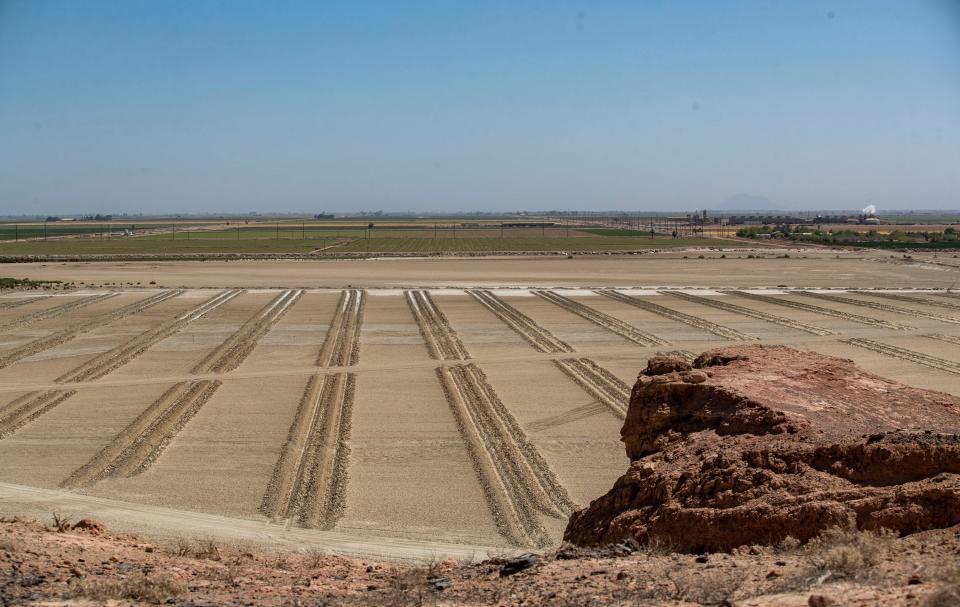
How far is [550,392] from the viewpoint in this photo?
20219 millimetres

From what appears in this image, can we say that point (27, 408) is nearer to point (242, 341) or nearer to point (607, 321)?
point (242, 341)

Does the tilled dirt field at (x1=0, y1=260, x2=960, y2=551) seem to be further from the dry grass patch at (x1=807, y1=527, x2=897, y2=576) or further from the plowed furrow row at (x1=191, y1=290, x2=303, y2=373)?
the dry grass patch at (x1=807, y1=527, x2=897, y2=576)

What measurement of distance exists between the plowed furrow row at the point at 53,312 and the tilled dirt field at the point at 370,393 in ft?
0.85

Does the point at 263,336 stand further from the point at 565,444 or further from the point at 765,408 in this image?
the point at 765,408

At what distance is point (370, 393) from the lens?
2016 cm

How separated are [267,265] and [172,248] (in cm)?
3214

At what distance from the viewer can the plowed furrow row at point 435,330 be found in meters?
25.6

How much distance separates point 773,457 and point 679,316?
2608 centimetres

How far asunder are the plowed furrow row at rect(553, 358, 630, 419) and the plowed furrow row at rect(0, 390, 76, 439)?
12740 millimetres

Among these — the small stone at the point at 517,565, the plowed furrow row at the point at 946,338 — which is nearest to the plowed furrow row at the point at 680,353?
the plowed furrow row at the point at 946,338

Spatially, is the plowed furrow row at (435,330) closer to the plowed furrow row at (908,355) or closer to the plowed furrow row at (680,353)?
the plowed furrow row at (680,353)

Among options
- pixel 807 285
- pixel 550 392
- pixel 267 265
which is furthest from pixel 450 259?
pixel 550 392

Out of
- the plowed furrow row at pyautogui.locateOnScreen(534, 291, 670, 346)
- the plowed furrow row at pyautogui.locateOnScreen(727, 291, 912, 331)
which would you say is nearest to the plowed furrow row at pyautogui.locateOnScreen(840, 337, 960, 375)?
the plowed furrow row at pyautogui.locateOnScreen(727, 291, 912, 331)

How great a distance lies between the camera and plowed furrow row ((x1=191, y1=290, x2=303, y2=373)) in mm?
23359
